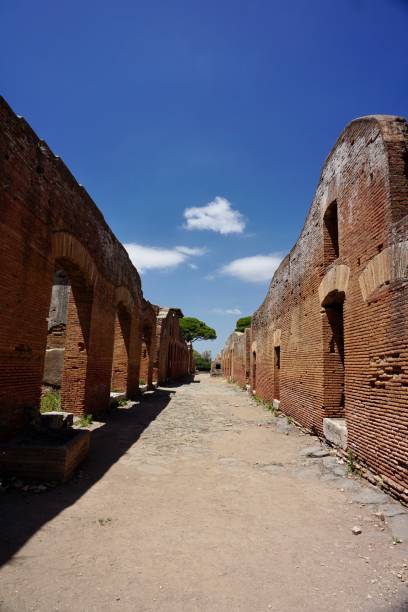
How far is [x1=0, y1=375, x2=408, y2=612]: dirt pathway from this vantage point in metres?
2.56

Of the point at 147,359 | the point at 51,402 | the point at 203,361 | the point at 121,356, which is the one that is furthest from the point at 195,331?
the point at 51,402

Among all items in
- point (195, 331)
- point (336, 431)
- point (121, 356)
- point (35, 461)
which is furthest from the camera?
point (195, 331)

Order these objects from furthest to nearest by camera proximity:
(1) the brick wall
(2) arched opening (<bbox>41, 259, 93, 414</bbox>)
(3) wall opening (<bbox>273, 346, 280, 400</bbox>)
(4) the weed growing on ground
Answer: (3) wall opening (<bbox>273, 346, 280, 400</bbox>) < (2) arched opening (<bbox>41, 259, 93, 414</bbox>) < (4) the weed growing on ground < (1) the brick wall

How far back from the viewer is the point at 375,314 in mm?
5371

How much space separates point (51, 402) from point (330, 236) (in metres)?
7.18

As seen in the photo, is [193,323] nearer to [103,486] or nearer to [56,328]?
[56,328]

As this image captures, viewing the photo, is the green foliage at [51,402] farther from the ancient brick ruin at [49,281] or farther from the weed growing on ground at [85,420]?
the weed growing on ground at [85,420]

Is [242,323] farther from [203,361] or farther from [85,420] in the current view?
[85,420]

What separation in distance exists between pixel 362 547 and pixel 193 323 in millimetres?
66602

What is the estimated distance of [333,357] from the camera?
7.61 meters

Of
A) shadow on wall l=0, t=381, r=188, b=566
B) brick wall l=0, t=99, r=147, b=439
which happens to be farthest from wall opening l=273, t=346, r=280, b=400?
shadow on wall l=0, t=381, r=188, b=566

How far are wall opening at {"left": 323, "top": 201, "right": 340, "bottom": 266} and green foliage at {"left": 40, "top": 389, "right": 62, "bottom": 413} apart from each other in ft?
21.8

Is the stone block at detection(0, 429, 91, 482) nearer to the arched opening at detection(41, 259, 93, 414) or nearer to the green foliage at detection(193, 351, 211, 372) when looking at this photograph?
the arched opening at detection(41, 259, 93, 414)

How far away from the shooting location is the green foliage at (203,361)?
239ft
